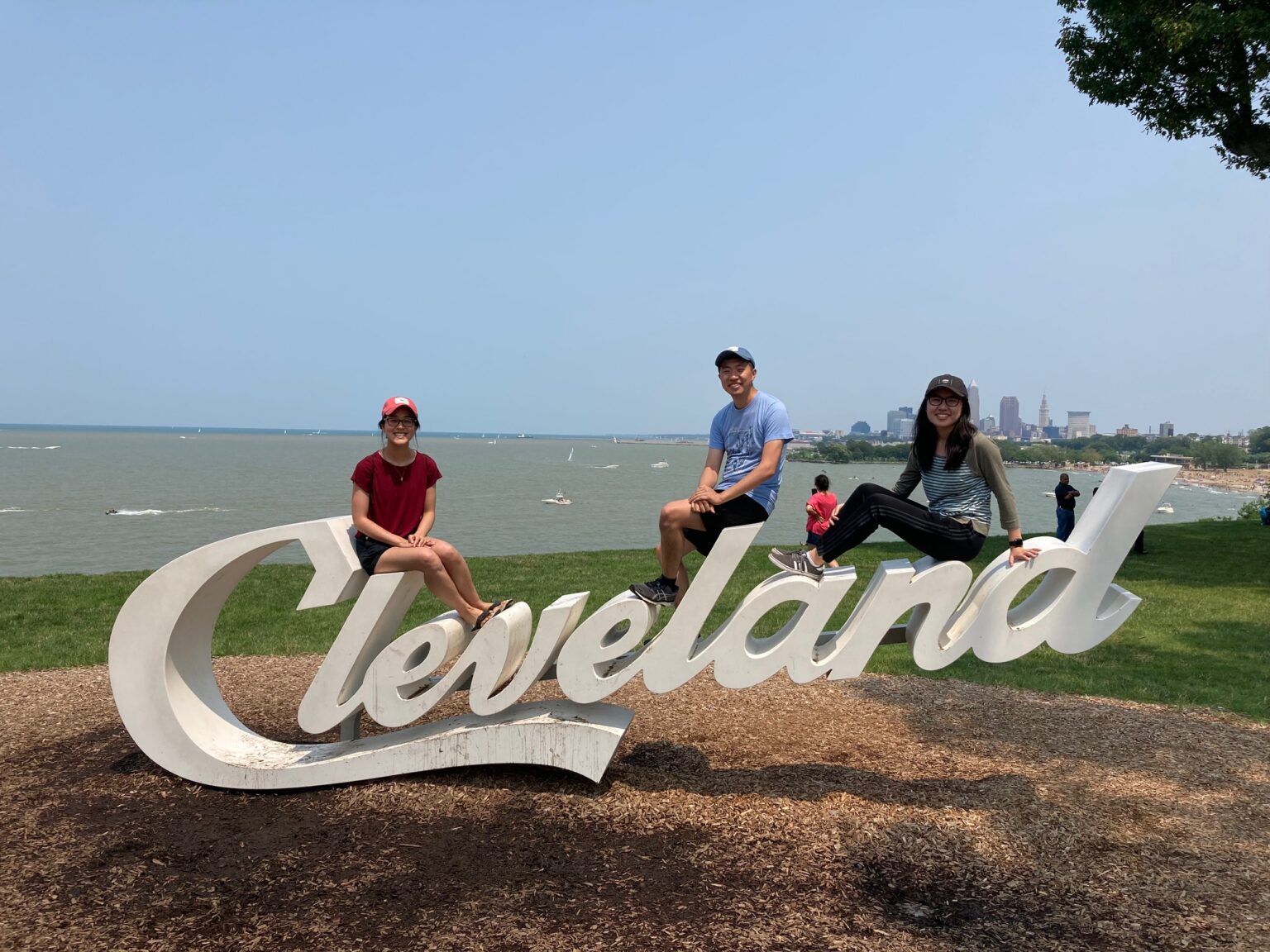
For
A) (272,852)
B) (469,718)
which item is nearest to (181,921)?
(272,852)

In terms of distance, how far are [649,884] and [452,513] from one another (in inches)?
1672

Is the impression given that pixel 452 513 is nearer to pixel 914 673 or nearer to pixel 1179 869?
pixel 914 673

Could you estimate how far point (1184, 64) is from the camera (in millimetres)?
17250

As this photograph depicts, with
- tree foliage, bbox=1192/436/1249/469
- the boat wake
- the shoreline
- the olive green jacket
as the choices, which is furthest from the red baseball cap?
tree foliage, bbox=1192/436/1249/469

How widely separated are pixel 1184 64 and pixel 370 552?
59.1 ft

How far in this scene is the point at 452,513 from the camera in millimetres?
46844

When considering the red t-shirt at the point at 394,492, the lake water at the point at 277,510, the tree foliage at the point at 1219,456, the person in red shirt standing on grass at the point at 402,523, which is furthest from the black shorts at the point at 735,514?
the tree foliage at the point at 1219,456

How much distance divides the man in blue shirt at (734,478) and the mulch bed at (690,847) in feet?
5.63

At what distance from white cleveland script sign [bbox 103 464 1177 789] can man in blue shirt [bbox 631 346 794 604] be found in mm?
358

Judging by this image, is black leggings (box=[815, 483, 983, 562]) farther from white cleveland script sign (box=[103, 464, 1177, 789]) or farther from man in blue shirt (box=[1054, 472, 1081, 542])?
man in blue shirt (box=[1054, 472, 1081, 542])

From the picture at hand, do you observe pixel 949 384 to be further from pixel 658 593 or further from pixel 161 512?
pixel 161 512

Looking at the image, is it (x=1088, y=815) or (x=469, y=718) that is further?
(x=469, y=718)

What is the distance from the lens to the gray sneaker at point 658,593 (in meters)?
6.70

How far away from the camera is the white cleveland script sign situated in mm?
6344
